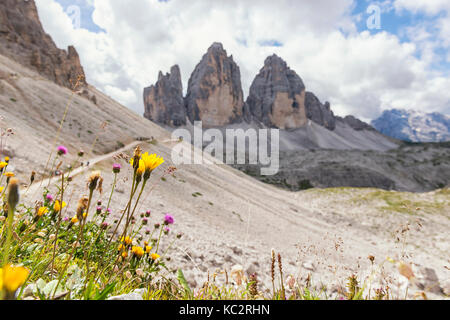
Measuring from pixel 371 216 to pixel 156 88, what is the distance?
461 feet

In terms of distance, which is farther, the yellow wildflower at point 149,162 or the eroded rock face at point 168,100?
the eroded rock face at point 168,100

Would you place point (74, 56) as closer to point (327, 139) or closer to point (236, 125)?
point (236, 125)

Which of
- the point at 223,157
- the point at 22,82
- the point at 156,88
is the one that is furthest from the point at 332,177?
the point at 156,88

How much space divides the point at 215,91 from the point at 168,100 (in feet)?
95.4

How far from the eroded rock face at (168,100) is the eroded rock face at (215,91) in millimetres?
8972

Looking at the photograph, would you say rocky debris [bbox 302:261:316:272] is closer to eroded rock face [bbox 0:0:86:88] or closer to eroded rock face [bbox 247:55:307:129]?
eroded rock face [bbox 0:0:86:88]

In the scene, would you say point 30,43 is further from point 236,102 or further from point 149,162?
point 236,102

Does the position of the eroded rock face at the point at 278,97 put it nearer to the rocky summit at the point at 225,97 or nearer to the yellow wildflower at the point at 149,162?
the rocky summit at the point at 225,97

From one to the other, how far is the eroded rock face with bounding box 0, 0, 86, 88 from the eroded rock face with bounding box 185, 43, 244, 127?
8238cm

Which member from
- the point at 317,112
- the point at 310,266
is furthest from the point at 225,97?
the point at 310,266

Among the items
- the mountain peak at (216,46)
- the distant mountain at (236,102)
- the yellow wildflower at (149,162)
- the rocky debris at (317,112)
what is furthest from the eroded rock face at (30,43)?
the rocky debris at (317,112)

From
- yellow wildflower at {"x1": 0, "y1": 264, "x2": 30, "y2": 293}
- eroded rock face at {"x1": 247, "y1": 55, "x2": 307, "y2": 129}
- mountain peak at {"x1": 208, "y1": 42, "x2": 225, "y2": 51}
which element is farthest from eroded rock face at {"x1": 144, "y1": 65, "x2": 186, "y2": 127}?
yellow wildflower at {"x1": 0, "y1": 264, "x2": 30, "y2": 293}

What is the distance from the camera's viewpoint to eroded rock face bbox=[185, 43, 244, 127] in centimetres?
13729

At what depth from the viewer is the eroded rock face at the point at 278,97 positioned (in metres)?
154
